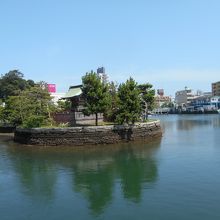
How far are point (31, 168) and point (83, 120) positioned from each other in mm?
19997

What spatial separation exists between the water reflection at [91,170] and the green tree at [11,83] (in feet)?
193

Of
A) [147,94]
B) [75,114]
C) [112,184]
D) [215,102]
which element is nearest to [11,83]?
[147,94]

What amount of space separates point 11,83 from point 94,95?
61146mm

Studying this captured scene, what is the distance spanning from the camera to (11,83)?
98375 mm

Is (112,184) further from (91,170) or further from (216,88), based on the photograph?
(216,88)

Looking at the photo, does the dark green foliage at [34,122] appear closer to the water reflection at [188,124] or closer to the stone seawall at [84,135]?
the stone seawall at [84,135]

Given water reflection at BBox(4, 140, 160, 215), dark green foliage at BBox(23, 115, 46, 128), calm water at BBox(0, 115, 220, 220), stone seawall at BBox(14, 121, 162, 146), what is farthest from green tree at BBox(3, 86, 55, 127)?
calm water at BBox(0, 115, 220, 220)

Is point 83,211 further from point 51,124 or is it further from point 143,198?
point 51,124

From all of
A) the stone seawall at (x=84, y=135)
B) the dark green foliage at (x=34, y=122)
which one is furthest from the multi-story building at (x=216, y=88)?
the dark green foliage at (x=34, y=122)

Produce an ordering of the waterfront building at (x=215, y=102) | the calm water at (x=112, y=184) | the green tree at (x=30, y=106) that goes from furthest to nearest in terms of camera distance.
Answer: the waterfront building at (x=215, y=102)
the green tree at (x=30, y=106)
the calm water at (x=112, y=184)

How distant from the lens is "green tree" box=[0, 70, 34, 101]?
9570 centimetres

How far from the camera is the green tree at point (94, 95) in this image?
4241 cm

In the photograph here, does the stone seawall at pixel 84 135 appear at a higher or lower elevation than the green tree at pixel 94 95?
lower

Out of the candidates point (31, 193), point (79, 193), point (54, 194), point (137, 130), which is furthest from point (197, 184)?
point (137, 130)
